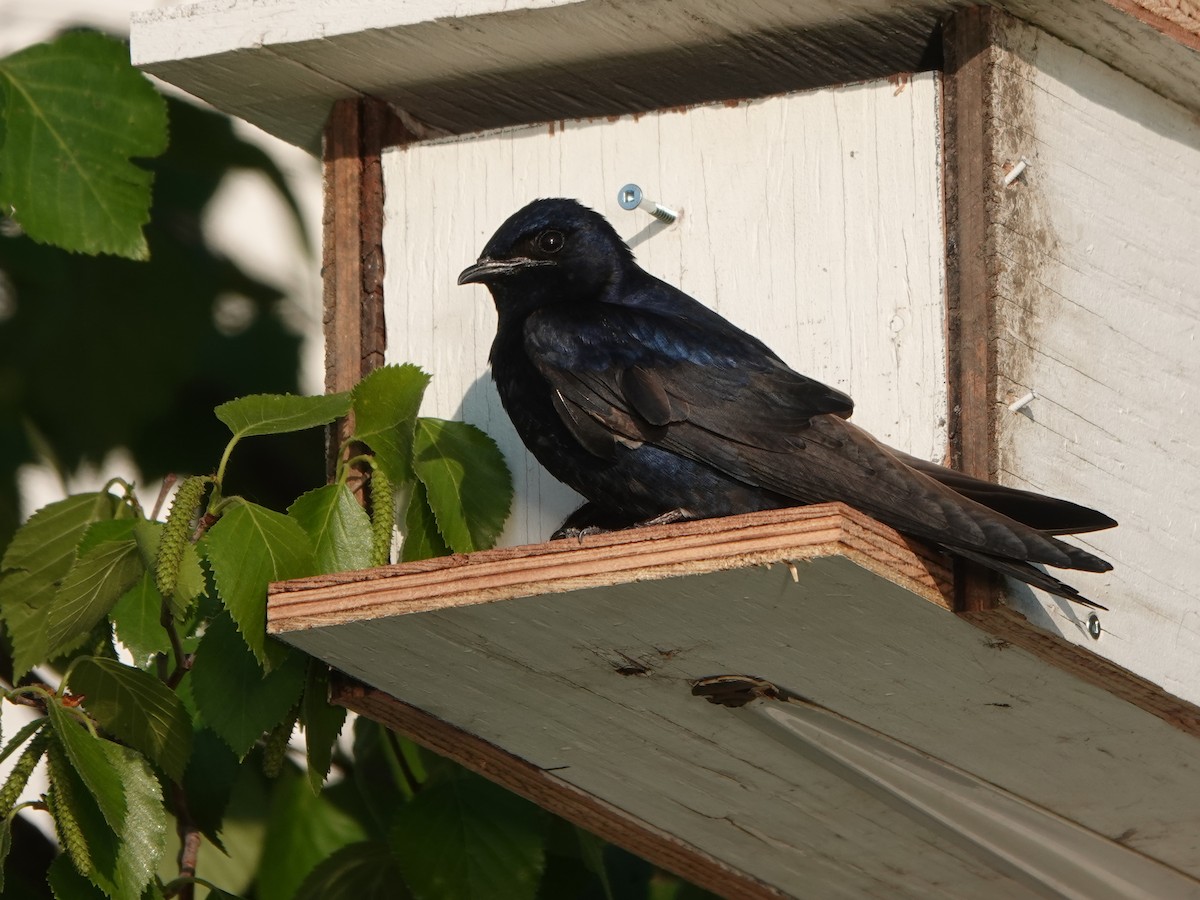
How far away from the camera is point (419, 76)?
311cm

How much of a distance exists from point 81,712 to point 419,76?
1.03 m

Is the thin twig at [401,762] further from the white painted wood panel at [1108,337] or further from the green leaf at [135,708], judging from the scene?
the white painted wood panel at [1108,337]

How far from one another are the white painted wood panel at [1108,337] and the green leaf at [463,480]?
0.66 metres

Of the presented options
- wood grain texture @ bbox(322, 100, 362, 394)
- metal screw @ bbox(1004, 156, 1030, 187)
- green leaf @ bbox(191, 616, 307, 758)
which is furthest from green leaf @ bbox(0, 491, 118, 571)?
metal screw @ bbox(1004, 156, 1030, 187)

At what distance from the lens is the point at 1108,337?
277cm

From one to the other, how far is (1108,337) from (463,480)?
82 centimetres

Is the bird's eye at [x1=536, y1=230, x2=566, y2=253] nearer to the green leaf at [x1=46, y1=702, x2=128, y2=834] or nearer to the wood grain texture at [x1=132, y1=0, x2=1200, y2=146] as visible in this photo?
the wood grain texture at [x1=132, y1=0, x2=1200, y2=146]

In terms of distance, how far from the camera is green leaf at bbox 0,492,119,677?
2.88 metres

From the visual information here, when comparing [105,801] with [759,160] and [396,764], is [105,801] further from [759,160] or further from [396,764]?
[759,160]

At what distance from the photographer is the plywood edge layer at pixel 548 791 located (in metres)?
2.88

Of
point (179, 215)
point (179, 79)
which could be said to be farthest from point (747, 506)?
point (179, 215)

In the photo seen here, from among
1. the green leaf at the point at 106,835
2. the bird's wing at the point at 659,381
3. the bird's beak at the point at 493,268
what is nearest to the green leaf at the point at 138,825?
the green leaf at the point at 106,835

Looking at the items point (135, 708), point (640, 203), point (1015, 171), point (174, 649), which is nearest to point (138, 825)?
point (135, 708)

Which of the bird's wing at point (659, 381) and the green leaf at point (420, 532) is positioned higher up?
the bird's wing at point (659, 381)
